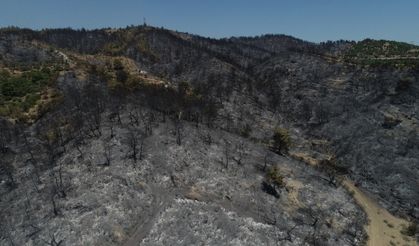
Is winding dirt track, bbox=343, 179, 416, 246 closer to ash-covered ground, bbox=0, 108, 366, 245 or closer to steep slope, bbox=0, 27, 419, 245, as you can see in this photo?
ash-covered ground, bbox=0, 108, 366, 245

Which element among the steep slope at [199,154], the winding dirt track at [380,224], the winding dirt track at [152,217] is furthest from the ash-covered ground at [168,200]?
the winding dirt track at [380,224]

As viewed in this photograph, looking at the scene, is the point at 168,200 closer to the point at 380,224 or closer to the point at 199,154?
the point at 199,154

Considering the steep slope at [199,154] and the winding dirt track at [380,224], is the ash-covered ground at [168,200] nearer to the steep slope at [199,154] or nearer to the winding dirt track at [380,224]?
the steep slope at [199,154]

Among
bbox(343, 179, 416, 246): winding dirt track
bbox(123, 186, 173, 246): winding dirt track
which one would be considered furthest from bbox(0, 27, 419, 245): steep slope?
bbox(343, 179, 416, 246): winding dirt track

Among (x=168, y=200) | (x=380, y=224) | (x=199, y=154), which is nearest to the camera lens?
(x=168, y=200)

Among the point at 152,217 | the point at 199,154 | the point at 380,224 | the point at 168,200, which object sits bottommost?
the point at 380,224

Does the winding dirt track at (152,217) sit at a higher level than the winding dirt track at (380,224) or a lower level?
higher

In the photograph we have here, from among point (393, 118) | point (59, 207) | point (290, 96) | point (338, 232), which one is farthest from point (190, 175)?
point (290, 96)

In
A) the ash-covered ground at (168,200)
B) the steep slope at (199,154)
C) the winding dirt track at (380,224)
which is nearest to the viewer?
the ash-covered ground at (168,200)

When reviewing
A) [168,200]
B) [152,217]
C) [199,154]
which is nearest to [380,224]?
[199,154]
